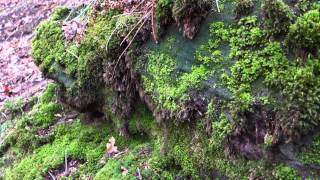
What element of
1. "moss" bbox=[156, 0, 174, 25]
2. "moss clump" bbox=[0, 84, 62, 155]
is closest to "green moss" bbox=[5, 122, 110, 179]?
"moss clump" bbox=[0, 84, 62, 155]

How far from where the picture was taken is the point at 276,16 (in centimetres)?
320

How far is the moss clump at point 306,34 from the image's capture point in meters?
2.95

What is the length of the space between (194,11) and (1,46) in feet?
24.3

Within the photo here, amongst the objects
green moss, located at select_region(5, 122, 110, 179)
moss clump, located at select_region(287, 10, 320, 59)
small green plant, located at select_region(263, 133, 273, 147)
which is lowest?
green moss, located at select_region(5, 122, 110, 179)

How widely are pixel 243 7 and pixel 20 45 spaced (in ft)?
23.2

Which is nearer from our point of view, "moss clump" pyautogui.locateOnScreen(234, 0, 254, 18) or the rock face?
the rock face

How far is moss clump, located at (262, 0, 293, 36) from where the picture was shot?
315 cm

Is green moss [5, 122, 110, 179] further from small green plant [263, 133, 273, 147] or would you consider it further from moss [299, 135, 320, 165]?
moss [299, 135, 320, 165]

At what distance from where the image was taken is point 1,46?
32.3 ft

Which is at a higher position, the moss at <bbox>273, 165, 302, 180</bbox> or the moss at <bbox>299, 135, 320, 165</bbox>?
the moss at <bbox>299, 135, 320, 165</bbox>

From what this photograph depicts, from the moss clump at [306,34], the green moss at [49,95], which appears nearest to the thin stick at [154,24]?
the moss clump at [306,34]

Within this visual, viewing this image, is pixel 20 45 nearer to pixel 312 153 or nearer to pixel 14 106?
pixel 14 106

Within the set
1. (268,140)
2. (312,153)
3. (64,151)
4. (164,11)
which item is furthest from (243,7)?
(64,151)

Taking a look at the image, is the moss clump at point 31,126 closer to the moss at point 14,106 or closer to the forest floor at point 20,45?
the moss at point 14,106
